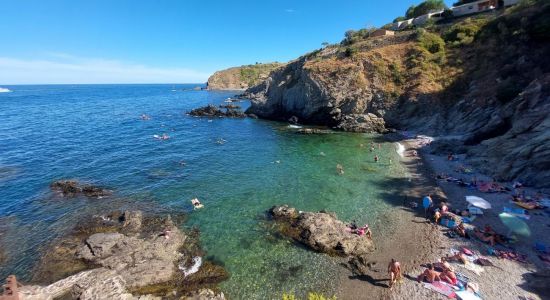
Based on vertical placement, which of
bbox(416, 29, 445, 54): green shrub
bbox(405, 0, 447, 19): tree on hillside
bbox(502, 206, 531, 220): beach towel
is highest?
bbox(405, 0, 447, 19): tree on hillside

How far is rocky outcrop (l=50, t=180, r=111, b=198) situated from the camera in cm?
2689

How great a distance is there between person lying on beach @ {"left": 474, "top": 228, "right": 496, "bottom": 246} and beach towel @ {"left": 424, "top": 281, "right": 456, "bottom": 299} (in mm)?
5974

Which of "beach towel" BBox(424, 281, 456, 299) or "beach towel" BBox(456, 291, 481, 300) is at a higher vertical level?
"beach towel" BBox(456, 291, 481, 300)

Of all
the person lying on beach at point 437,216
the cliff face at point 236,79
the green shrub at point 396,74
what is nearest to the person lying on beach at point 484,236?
the person lying on beach at point 437,216

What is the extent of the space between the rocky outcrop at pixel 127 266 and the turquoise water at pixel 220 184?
5.13 feet

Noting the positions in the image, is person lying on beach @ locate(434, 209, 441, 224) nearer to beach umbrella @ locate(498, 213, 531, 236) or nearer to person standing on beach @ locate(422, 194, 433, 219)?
person standing on beach @ locate(422, 194, 433, 219)

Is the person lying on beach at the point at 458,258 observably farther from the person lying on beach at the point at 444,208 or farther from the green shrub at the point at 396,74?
the green shrub at the point at 396,74

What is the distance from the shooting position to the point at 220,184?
29344 mm

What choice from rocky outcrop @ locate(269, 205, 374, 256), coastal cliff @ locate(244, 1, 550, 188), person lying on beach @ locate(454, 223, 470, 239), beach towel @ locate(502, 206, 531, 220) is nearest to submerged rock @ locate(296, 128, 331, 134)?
coastal cliff @ locate(244, 1, 550, 188)

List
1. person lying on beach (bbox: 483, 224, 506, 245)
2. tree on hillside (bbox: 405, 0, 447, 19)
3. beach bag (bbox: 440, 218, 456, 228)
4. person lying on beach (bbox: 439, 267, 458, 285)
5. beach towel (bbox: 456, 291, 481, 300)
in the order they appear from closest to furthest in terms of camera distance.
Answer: beach towel (bbox: 456, 291, 481, 300) < person lying on beach (bbox: 439, 267, 458, 285) < person lying on beach (bbox: 483, 224, 506, 245) < beach bag (bbox: 440, 218, 456, 228) < tree on hillside (bbox: 405, 0, 447, 19)

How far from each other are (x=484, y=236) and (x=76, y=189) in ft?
114

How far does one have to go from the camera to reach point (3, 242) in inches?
778

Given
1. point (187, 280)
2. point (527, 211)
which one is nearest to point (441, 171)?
point (527, 211)

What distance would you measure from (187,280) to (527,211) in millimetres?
24862
